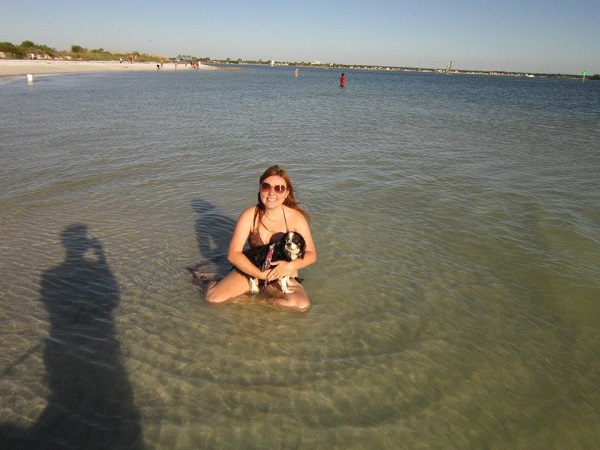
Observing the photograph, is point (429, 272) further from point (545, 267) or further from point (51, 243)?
point (51, 243)

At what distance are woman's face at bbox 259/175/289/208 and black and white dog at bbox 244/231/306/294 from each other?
0.42 meters

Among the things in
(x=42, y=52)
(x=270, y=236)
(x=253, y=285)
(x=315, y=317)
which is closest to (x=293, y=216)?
(x=270, y=236)

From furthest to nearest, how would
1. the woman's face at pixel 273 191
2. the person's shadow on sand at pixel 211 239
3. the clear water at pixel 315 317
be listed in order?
the person's shadow on sand at pixel 211 239
the woman's face at pixel 273 191
the clear water at pixel 315 317

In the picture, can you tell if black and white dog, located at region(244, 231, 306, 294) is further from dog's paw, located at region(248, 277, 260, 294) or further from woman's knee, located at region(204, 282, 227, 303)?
woman's knee, located at region(204, 282, 227, 303)

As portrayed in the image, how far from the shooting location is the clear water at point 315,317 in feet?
10.2

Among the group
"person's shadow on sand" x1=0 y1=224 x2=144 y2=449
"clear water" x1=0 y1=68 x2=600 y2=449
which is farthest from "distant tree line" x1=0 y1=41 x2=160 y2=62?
"person's shadow on sand" x1=0 y1=224 x2=144 y2=449

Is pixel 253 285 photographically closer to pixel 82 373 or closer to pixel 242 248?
pixel 242 248

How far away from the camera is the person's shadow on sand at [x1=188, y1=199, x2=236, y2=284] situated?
17.9 ft

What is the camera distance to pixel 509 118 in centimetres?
2350

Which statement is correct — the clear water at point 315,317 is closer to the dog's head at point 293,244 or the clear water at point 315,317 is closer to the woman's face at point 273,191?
the dog's head at point 293,244

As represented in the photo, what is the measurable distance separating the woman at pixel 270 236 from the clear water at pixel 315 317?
0.22 m

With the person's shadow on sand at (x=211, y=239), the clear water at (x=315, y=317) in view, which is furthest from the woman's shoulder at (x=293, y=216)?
the person's shadow on sand at (x=211, y=239)

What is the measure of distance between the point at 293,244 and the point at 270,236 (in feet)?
2.20

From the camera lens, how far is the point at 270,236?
475 cm
